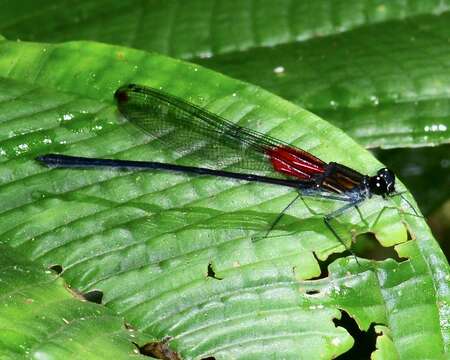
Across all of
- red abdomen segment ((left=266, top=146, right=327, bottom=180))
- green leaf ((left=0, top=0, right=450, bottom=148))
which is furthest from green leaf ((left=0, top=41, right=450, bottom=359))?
Answer: green leaf ((left=0, top=0, right=450, bottom=148))

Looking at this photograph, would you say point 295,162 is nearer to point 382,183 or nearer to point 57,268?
point 382,183

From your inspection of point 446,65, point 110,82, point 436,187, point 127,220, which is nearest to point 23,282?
point 127,220

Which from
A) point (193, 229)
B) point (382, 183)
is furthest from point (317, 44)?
point (193, 229)

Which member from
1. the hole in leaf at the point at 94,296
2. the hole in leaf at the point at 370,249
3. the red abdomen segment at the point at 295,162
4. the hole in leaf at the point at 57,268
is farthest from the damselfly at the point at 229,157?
the hole in leaf at the point at 370,249

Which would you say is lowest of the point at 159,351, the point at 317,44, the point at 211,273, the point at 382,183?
the point at 159,351

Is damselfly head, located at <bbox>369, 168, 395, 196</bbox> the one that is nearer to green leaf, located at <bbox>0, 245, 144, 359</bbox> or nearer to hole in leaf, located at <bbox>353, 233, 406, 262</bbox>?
green leaf, located at <bbox>0, 245, 144, 359</bbox>

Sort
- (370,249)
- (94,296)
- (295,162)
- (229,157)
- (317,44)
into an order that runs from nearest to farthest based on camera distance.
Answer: (94,296), (295,162), (229,157), (317,44), (370,249)

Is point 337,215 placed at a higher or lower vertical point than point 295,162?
lower
